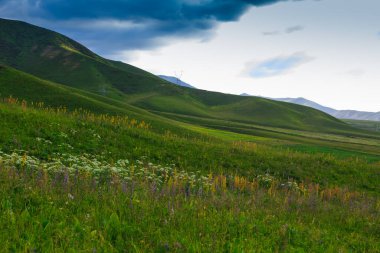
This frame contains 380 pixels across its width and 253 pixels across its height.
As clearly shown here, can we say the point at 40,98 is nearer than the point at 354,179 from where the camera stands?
No

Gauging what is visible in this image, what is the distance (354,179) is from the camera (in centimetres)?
2519

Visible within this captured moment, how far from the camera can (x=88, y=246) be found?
17.9ft

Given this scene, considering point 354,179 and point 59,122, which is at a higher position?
point 59,122

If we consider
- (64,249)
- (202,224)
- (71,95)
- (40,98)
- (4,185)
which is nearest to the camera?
(64,249)

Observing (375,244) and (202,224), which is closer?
(202,224)

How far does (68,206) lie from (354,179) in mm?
23610

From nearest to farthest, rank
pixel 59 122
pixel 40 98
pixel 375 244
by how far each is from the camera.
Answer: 1. pixel 375 244
2. pixel 59 122
3. pixel 40 98

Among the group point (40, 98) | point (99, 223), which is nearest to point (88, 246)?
point (99, 223)

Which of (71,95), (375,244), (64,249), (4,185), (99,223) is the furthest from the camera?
(71,95)

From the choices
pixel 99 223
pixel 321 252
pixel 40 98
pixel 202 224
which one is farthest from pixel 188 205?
pixel 40 98

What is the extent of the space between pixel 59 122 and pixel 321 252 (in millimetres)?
20350

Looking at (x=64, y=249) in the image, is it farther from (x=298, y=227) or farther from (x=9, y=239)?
(x=298, y=227)

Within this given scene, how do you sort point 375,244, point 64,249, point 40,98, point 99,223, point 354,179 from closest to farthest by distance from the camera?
point 64,249 < point 99,223 < point 375,244 < point 354,179 < point 40,98

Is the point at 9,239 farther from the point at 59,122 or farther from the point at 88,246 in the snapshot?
the point at 59,122
